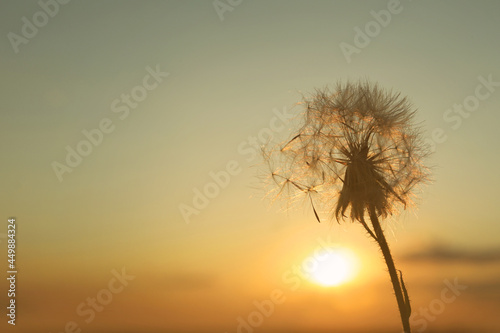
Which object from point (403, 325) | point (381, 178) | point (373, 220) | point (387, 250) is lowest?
point (403, 325)

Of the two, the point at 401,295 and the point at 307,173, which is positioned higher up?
the point at 307,173

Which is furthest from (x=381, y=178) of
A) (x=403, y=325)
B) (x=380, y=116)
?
(x=403, y=325)

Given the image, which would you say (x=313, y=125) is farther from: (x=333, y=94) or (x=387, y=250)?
(x=387, y=250)

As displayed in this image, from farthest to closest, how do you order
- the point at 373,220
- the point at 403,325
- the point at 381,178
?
the point at 381,178
the point at 373,220
the point at 403,325

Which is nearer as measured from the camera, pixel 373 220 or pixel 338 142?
pixel 373 220

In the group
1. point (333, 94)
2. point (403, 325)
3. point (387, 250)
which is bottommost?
point (403, 325)

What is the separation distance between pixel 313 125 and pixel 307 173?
4.49 ft

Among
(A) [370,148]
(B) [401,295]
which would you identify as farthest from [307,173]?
(B) [401,295]

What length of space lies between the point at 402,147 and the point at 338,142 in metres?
1.89

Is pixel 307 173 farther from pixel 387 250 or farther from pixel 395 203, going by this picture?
pixel 387 250

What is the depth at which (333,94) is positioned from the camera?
14.5 meters

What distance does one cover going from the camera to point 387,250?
40.0 feet

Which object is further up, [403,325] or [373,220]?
[373,220]

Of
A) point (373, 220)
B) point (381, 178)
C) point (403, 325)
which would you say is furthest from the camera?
point (381, 178)
